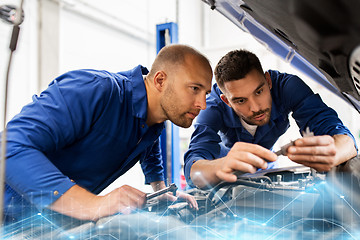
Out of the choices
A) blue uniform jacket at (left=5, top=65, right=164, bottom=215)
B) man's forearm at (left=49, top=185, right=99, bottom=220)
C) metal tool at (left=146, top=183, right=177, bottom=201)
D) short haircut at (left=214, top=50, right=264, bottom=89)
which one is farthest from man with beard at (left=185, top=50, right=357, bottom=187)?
man's forearm at (left=49, top=185, right=99, bottom=220)

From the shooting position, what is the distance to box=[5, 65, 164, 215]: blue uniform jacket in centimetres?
73

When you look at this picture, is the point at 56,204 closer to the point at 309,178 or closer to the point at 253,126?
the point at 309,178

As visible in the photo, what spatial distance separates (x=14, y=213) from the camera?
26.3 inches

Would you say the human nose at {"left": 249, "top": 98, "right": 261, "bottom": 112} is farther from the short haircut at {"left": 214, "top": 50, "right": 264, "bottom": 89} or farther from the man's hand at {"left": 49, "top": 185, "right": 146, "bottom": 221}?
the man's hand at {"left": 49, "top": 185, "right": 146, "bottom": 221}

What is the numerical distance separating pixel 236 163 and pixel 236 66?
54 centimetres

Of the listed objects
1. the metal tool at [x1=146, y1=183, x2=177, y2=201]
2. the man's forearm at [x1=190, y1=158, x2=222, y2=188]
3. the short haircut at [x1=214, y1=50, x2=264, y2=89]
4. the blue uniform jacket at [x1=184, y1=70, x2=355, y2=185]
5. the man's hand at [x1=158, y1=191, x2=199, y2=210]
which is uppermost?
the short haircut at [x1=214, y1=50, x2=264, y2=89]

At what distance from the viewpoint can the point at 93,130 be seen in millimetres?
973

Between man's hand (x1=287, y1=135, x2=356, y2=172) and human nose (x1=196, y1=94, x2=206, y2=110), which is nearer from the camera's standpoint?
man's hand (x1=287, y1=135, x2=356, y2=172)

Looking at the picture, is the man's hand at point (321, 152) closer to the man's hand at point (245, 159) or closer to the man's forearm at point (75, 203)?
the man's hand at point (245, 159)

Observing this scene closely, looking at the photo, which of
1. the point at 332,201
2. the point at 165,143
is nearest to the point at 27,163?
the point at 332,201

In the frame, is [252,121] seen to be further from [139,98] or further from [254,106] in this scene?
[139,98]

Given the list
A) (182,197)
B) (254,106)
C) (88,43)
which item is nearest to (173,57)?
(254,106)

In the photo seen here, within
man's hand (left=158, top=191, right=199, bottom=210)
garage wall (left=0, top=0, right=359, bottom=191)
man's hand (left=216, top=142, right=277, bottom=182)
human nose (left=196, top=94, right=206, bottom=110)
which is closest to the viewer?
man's hand (left=216, top=142, right=277, bottom=182)

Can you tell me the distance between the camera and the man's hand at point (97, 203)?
65cm
